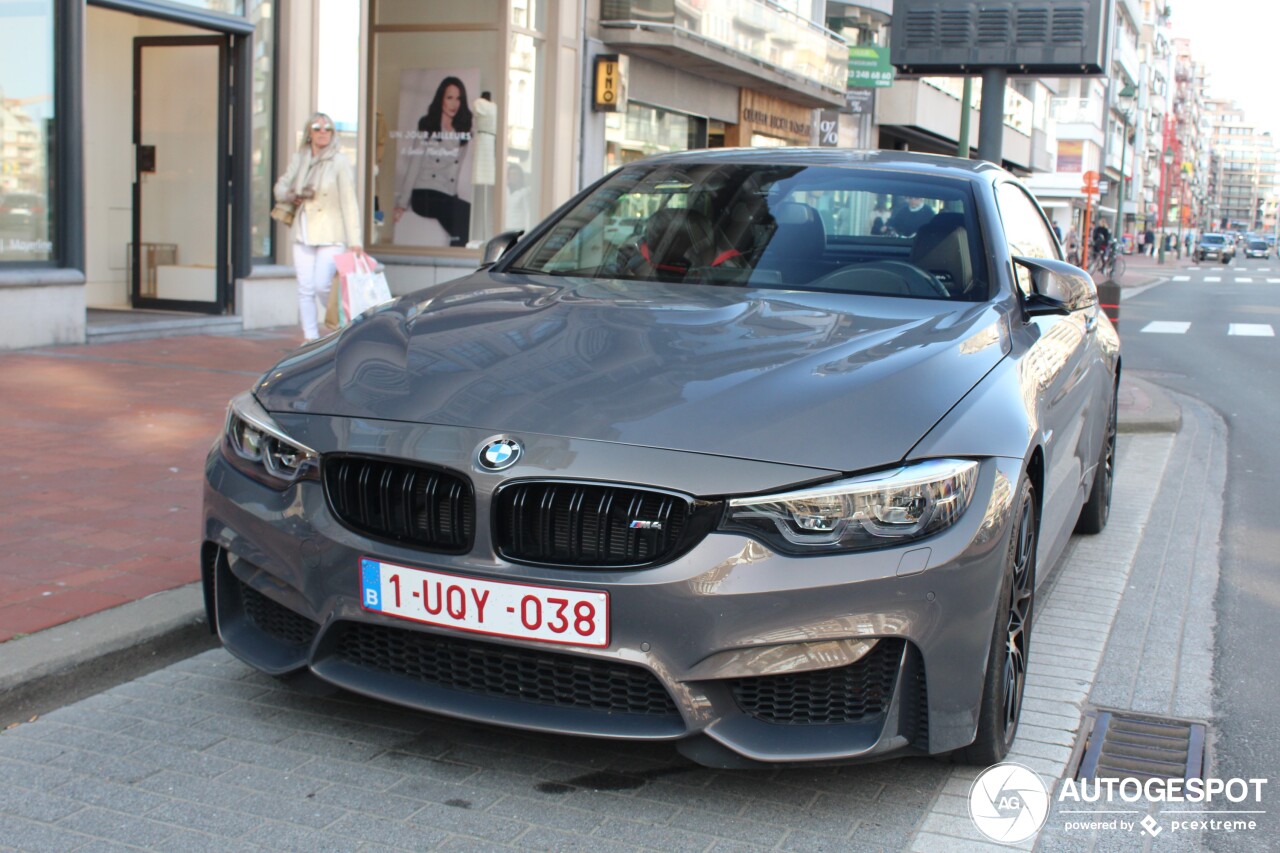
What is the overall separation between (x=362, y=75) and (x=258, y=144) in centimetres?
188

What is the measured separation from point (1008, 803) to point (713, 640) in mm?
867

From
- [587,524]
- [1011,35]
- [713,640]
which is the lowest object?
[713,640]

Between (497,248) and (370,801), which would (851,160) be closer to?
(497,248)

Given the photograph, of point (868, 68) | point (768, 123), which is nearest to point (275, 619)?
point (768, 123)

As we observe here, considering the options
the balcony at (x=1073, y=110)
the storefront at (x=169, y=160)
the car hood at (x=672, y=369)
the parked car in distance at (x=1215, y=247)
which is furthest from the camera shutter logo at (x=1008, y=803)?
the parked car in distance at (x=1215, y=247)

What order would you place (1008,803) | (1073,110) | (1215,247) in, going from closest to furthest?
(1008,803) → (1073,110) → (1215,247)

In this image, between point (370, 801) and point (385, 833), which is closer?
point (385, 833)

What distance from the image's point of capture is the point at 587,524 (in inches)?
116

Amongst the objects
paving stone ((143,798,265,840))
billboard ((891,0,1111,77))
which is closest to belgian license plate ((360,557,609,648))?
paving stone ((143,798,265,840))

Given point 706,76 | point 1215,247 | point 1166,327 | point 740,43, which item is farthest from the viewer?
point 1215,247

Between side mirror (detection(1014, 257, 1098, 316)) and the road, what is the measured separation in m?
1.22

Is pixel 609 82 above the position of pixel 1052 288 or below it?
above

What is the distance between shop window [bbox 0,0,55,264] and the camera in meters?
10.3

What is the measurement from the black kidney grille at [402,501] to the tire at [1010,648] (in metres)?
1.21
